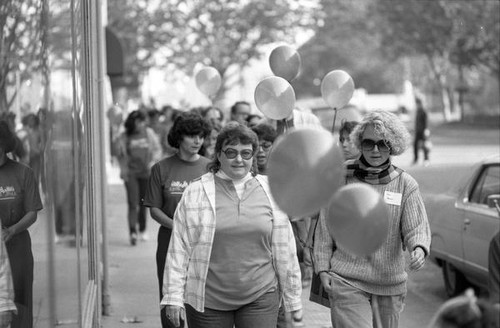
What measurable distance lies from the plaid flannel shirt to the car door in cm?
396

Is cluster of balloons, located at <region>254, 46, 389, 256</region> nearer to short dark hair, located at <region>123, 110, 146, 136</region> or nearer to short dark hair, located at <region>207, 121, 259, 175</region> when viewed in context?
short dark hair, located at <region>207, 121, 259, 175</region>

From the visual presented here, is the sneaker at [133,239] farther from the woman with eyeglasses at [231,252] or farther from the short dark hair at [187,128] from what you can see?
the woman with eyeglasses at [231,252]

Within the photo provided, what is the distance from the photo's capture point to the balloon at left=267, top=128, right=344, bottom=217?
3.06 metres

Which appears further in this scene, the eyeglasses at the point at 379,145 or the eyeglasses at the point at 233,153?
the eyeglasses at the point at 379,145

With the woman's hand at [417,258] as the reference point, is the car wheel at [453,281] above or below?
below

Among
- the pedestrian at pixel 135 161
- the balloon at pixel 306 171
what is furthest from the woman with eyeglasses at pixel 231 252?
the pedestrian at pixel 135 161

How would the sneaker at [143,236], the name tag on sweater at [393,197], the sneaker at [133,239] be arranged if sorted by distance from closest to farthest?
the name tag on sweater at [393,197]
the sneaker at [133,239]
the sneaker at [143,236]

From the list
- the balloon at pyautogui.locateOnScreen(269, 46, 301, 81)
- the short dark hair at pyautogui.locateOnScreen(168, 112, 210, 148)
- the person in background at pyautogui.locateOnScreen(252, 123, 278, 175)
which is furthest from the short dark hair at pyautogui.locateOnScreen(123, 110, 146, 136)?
the short dark hair at pyautogui.locateOnScreen(168, 112, 210, 148)

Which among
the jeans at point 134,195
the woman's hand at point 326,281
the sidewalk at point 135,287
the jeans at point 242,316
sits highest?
the woman's hand at point 326,281

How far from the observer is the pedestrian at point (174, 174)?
7160mm

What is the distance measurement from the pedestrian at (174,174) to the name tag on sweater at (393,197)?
6.45 feet

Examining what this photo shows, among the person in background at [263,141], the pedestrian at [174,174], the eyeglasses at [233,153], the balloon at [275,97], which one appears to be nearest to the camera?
the eyeglasses at [233,153]

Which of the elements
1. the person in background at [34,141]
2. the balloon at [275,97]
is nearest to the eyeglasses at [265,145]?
the balloon at [275,97]

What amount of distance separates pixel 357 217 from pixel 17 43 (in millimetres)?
1269
